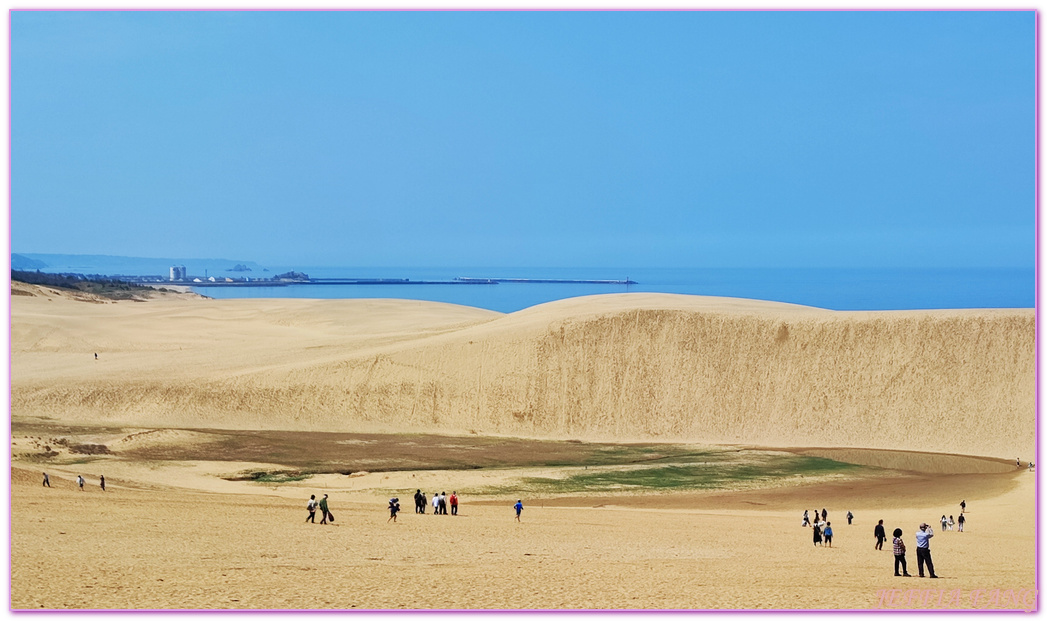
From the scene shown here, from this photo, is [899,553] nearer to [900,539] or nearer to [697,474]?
[900,539]

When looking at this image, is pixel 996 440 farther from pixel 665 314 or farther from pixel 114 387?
pixel 114 387

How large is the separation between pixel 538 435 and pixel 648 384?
18.8 ft

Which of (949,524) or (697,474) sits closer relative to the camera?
(949,524)

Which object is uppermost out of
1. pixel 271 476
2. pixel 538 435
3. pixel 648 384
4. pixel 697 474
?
pixel 648 384

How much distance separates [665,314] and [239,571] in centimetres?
3717

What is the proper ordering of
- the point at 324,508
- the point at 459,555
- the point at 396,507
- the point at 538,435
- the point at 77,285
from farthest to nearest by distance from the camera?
the point at 77,285 < the point at 538,435 < the point at 396,507 < the point at 324,508 < the point at 459,555

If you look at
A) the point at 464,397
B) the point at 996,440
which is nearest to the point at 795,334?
the point at 996,440

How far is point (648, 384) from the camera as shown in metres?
49.1

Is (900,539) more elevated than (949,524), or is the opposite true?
(900,539)

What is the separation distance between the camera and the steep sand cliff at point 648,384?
1801 inches

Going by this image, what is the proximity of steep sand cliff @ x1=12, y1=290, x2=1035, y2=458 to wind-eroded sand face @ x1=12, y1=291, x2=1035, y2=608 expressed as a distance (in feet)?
0.38

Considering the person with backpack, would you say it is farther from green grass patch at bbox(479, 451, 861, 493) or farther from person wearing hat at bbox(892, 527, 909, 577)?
green grass patch at bbox(479, 451, 861, 493)

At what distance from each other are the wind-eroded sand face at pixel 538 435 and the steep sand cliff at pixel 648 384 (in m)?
0.11

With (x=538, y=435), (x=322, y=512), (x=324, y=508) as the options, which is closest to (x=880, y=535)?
(x=324, y=508)
